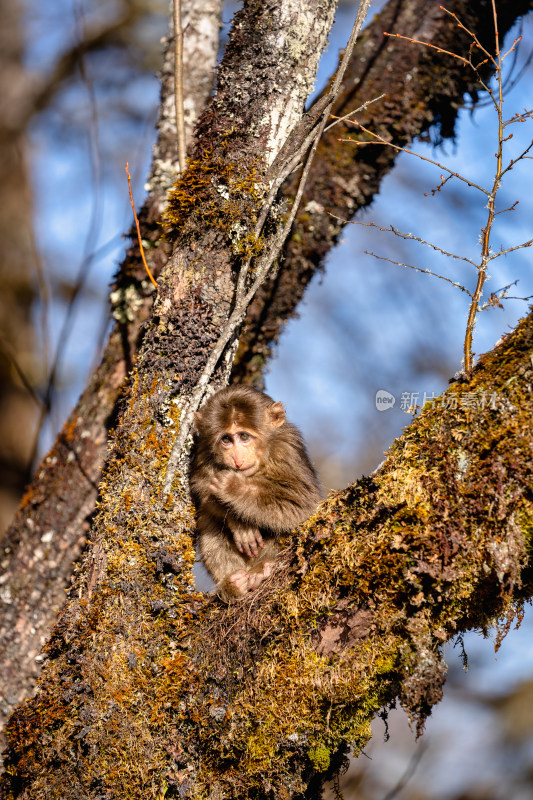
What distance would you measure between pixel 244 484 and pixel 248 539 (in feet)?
1.07

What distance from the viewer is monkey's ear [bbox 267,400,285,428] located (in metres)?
4.43

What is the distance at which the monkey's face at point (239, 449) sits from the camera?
416 cm

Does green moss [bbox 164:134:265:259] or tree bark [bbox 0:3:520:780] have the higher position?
green moss [bbox 164:134:265:259]

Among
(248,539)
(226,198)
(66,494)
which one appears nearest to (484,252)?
(226,198)

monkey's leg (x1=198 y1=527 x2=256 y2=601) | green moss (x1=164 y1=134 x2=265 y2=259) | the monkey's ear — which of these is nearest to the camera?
green moss (x1=164 y1=134 x2=265 y2=259)

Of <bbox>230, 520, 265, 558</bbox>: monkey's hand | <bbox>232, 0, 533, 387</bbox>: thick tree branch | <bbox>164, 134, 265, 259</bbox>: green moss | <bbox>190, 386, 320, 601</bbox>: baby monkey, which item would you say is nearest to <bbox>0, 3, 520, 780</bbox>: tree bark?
<bbox>164, 134, 265, 259</bbox>: green moss

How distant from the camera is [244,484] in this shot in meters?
4.14

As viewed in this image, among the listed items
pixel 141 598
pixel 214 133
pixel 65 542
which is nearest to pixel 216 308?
pixel 214 133

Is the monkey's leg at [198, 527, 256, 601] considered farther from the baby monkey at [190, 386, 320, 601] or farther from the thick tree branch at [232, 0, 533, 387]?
the thick tree branch at [232, 0, 533, 387]

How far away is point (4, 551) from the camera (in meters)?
4.77

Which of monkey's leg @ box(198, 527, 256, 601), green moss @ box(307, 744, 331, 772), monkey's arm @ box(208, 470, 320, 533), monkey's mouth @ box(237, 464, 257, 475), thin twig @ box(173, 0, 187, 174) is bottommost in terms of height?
green moss @ box(307, 744, 331, 772)

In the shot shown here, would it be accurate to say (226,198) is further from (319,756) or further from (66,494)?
(319,756)


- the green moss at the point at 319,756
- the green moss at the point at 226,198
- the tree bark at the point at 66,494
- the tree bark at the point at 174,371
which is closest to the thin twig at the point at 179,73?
the tree bark at the point at 66,494

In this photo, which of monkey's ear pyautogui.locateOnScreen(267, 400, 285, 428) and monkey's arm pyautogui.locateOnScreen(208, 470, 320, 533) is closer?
monkey's arm pyautogui.locateOnScreen(208, 470, 320, 533)
